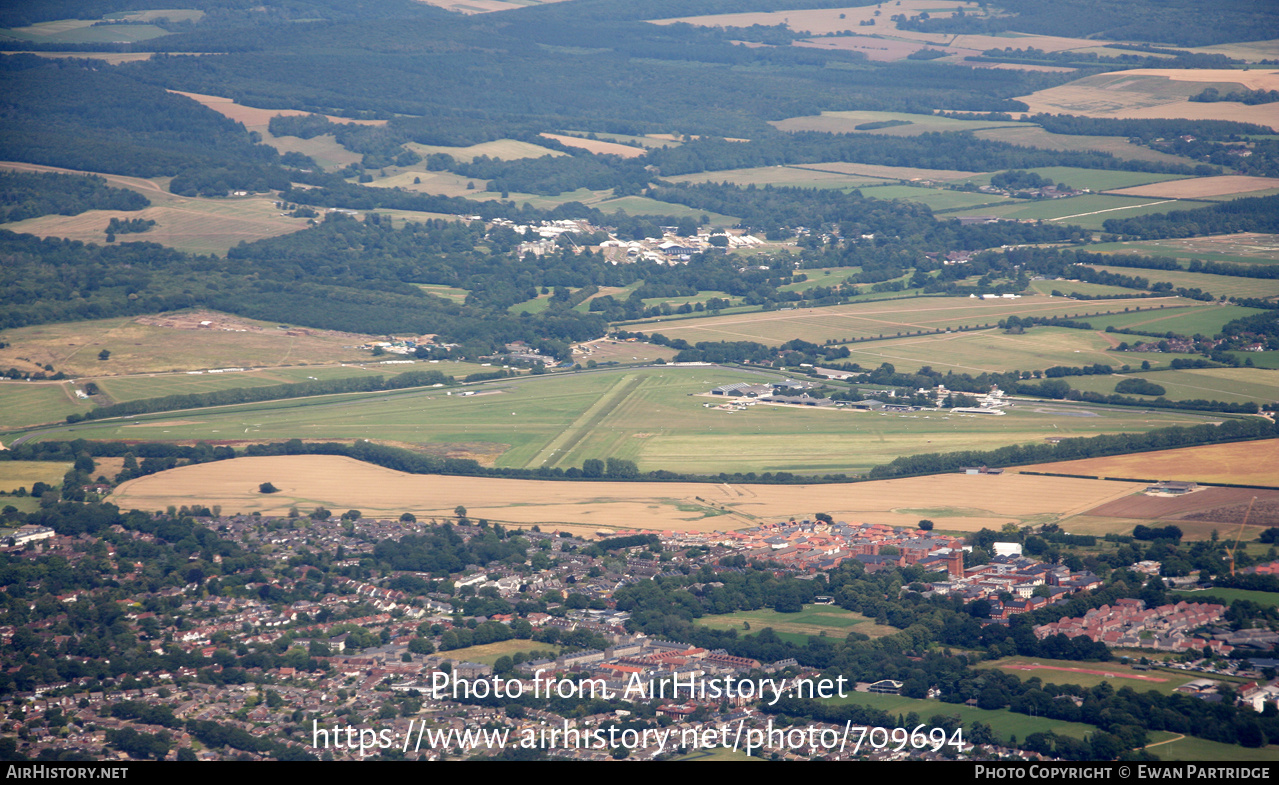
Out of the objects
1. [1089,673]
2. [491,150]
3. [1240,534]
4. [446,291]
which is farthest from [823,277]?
[1089,673]

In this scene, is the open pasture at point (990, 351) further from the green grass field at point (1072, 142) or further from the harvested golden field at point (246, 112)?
the harvested golden field at point (246, 112)

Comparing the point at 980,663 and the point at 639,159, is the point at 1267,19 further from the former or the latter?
the point at 980,663

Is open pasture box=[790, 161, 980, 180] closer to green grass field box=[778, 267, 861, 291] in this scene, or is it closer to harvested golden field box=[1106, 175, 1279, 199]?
harvested golden field box=[1106, 175, 1279, 199]

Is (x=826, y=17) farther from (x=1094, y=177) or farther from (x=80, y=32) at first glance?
(x=80, y=32)

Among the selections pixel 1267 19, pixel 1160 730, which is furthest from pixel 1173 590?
pixel 1267 19

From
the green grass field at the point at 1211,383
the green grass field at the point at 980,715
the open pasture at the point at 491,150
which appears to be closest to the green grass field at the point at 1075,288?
the green grass field at the point at 1211,383
